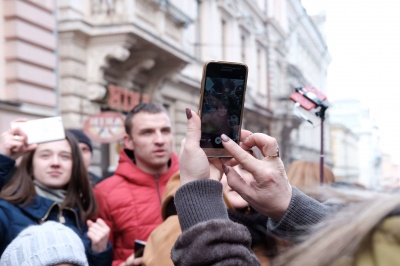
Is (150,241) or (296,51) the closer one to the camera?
(150,241)

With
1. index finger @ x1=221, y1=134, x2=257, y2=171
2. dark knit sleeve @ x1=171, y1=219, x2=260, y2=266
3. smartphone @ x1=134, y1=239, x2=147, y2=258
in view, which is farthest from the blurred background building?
dark knit sleeve @ x1=171, y1=219, x2=260, y2=266

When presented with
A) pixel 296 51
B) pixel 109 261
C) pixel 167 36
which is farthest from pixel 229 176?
pixel 296 51

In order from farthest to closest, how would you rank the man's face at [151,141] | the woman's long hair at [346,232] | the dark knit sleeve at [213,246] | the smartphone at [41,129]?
the man's face at [151,141], the smartphone at [41,129], the dark knit sleeve at [213,246], the woman's long hair at [346,232]

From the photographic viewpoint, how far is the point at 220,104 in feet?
4.54

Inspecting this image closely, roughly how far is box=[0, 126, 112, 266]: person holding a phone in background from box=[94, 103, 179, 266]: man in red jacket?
168 millimetres

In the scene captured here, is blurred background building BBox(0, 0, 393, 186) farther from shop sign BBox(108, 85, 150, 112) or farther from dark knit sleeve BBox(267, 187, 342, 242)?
dark knit sleeve BBox(267, 187, 342, 242)

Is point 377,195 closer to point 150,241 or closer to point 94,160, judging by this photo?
point 150,241

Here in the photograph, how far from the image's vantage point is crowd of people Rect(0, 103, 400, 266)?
2.60 feet

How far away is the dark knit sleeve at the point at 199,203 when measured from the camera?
1.21m

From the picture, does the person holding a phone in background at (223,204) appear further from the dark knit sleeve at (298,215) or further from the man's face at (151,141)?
the man's face at (151,141)

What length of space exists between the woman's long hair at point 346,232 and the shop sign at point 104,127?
744 centimetres

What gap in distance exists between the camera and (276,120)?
75.0 ft

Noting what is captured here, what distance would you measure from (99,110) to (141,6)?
2.30 m

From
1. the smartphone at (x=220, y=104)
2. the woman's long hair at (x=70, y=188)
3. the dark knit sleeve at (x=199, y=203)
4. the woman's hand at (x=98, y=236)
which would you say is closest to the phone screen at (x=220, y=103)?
the smartphone at (x=220, y=104)
